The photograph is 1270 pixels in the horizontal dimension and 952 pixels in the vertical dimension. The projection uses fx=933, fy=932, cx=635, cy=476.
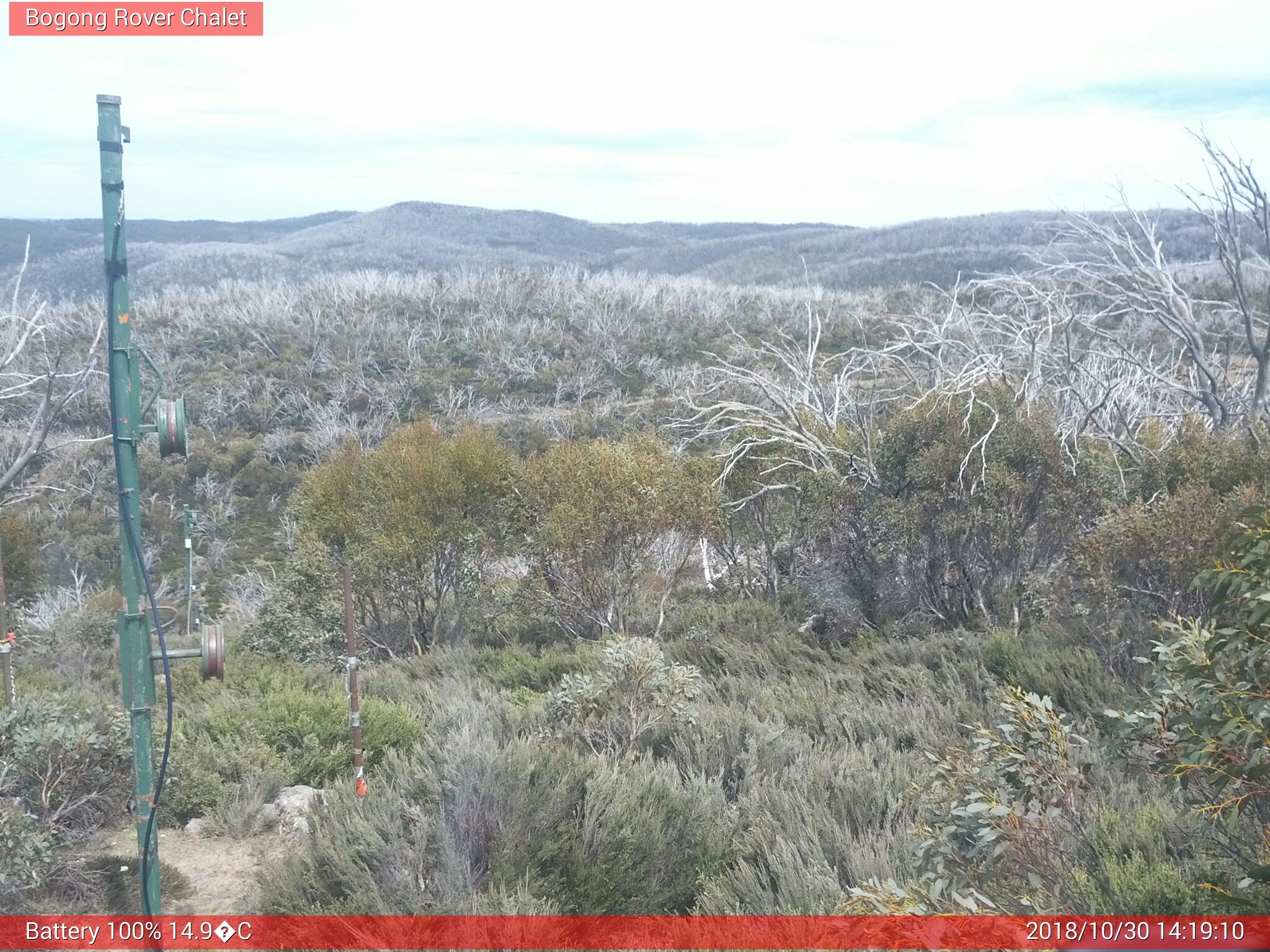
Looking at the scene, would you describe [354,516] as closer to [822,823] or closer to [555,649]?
[555,649]

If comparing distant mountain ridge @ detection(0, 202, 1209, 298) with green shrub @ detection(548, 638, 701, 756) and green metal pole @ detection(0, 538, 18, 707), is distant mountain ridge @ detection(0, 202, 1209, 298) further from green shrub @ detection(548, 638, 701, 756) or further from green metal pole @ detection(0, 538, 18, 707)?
green shrub @ detection(548, 638, 701, 756)

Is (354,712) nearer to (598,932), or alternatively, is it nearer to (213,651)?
(213,651)

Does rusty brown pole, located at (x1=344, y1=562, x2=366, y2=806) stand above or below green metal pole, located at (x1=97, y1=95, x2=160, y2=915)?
below

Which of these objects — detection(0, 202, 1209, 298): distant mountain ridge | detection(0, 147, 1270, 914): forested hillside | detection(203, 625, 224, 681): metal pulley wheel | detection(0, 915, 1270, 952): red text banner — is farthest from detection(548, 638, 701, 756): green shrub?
detection(0, 202, 1209, 298): distant mountain ridge

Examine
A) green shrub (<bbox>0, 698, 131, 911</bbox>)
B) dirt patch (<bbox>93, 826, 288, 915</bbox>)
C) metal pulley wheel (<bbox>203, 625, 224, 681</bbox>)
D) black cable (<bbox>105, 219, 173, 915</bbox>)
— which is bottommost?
dirt patch (<bbox>93, 826, 288, 915</bbox>)

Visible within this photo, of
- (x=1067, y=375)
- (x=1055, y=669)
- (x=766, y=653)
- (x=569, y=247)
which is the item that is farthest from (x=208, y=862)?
(x=569, y=247)

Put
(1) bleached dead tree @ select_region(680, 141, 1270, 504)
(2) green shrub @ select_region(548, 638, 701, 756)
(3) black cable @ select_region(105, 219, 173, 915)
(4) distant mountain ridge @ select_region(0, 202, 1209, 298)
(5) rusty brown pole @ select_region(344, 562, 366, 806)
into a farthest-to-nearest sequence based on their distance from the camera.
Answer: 1. (4) distant mountain ridge @ select_region(0, 202, 1209, 298)
2. (1) bleached dead tree @ select_region(680, 141, 1270, 504)
3. (2) green shrub @ select_region(548, 638, 701, 756)
4. (5) rusty brown pole @ select_region(344, 562, 366, 806)
5. (3) black cable @ select_region(105, 219, 173, 915)
